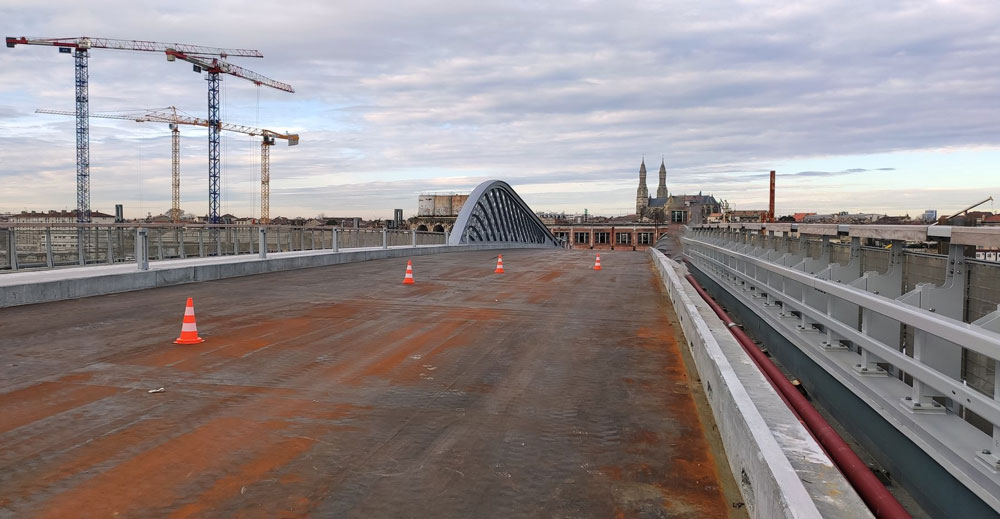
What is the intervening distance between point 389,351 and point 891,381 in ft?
18.0

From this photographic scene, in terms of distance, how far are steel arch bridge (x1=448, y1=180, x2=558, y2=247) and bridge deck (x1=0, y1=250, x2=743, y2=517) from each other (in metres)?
32.9

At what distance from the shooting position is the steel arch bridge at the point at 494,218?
4578 cm

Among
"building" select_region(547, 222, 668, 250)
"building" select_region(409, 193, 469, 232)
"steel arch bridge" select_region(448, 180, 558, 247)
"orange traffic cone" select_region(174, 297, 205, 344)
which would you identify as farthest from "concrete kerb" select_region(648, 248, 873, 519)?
"building" select_region(409, 193, 469, 232)

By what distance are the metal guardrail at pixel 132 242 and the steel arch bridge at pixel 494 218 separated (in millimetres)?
15346

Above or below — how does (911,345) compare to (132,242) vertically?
below

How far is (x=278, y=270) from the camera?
829 inches

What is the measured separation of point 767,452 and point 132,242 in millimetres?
22294

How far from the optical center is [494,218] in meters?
58.8

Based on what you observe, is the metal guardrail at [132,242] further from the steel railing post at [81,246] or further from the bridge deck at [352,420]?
the bridge deck at [352,420]

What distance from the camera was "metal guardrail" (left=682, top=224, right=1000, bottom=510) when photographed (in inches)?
149

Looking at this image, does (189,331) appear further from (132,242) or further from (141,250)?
(132,242)

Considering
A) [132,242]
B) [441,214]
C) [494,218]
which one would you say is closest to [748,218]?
[494,218]

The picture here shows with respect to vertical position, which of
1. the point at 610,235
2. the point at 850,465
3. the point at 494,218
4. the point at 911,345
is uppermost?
the point at 494,218

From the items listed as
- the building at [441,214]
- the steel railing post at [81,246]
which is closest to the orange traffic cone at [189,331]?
the steel railing post at [81,246]
